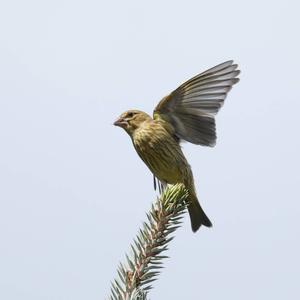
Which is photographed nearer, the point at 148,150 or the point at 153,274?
the point at 153,274

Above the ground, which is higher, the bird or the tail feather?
the bird

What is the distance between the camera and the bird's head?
264 inches

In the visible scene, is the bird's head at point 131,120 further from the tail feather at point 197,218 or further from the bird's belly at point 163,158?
the tail feather at point 197,218

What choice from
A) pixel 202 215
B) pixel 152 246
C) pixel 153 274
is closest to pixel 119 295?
pixel 153 274

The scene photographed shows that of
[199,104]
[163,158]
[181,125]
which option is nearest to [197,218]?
[163,158]

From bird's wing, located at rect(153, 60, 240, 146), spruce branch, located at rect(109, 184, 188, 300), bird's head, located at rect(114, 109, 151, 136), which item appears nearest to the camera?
spruce branch, located at rect(109, 184, 188, 300)

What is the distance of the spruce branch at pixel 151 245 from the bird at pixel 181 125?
2248mm

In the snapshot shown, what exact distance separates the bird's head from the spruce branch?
296 cm

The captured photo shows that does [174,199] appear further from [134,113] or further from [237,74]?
[134,113]

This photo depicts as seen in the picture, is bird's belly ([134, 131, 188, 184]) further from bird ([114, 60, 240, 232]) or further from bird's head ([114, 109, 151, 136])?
bird's head ([114, 109, 151, 136])

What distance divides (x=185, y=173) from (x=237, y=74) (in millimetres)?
1098

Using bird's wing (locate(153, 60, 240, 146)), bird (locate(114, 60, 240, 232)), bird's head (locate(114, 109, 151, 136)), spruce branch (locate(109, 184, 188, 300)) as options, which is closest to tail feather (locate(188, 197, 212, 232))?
bird (locate(114, 60, 240, 232))

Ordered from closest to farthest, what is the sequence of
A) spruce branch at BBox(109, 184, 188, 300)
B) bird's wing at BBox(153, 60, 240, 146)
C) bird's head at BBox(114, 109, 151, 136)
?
spruce branch at BBox(109, 184, 188, 300) → bird's wing at BBox(153, 60, 240, 146) → bird's head at BBox(114, 109, 151, 136)

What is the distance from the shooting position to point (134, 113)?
678 centimetres
